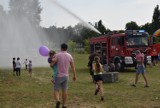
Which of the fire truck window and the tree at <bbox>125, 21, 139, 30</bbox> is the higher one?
the tree at <bbox>125, 21, 139, 30</bbox>

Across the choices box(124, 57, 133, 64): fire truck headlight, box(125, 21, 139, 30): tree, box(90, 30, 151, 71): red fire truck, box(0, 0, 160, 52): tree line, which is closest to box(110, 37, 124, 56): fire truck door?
box(90, 30, 151, 71): red fire truck

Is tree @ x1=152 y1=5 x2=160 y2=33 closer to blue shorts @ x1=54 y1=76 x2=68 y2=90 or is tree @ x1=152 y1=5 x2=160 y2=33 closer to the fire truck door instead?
the fire truck door

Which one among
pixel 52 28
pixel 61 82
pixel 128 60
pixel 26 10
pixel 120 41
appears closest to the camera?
pixel 61 82

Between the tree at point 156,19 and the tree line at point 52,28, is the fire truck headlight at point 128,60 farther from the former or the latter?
the tree at point 156,19

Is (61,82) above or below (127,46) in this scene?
below

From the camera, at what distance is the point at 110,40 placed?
2878 centimetres

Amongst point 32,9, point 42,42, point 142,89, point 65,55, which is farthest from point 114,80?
point 32,9

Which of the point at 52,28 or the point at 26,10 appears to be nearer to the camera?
the point at 26,10

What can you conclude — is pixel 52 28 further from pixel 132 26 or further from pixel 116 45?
pixel 116 45

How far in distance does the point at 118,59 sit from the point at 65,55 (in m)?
18.1

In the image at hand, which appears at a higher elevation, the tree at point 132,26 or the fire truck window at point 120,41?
the tree at point 132,26

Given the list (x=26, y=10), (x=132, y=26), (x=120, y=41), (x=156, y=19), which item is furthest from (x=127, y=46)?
(x=156, y=19)

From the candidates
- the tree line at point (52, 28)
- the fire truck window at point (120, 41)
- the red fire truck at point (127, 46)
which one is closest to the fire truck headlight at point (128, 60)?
the red fire truck at point (127, 46)

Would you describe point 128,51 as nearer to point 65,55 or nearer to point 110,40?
point 110,40
